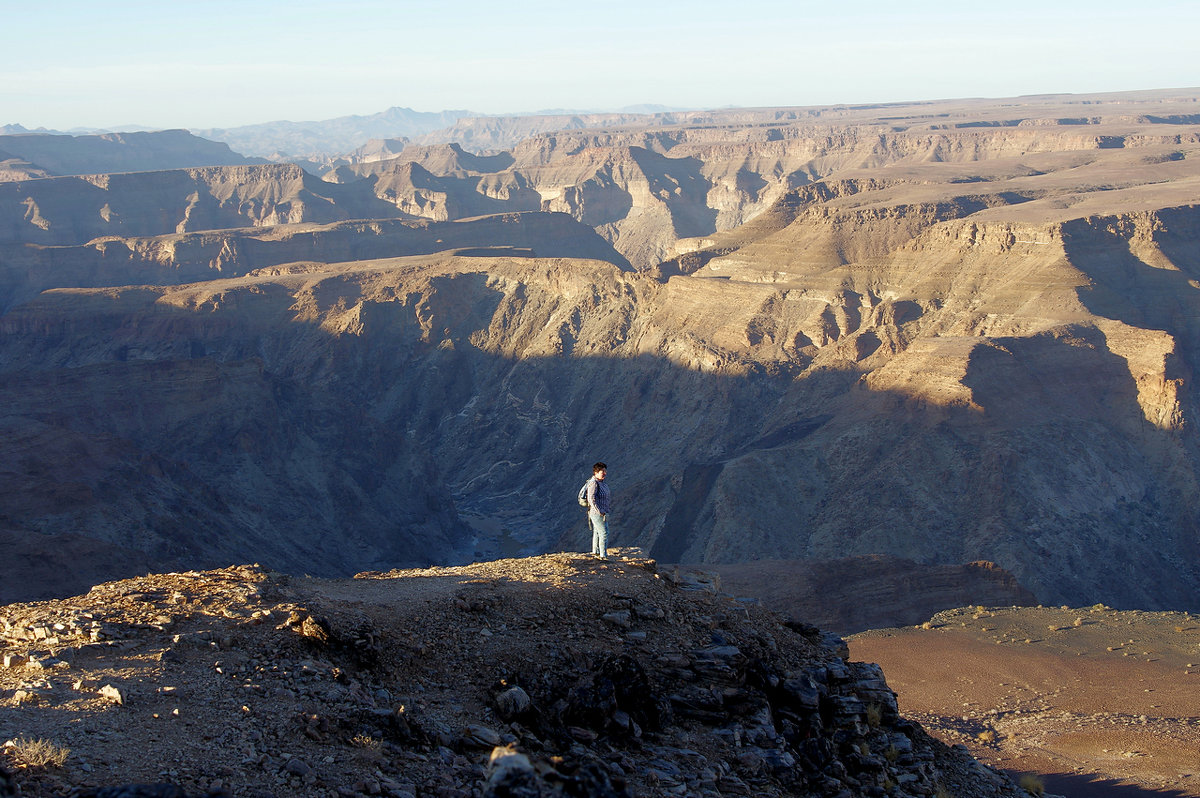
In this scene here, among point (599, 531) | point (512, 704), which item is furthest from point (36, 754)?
point (599, 531)

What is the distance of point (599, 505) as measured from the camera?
18.4 metres

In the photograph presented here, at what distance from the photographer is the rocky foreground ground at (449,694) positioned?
10.0 meters

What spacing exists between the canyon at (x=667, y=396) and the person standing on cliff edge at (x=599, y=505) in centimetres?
2604

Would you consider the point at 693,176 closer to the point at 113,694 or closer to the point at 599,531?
the point at 599,531

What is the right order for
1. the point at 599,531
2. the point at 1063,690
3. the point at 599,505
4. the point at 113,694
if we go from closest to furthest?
the point at 113,694, the point at 599,505, the point at 599,531, the point at 1063,690

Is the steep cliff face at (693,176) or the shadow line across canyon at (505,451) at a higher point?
the steep cliff face at (693,176)

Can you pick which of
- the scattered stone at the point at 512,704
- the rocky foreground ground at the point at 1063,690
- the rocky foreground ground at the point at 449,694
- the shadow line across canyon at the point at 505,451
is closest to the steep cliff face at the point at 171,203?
the shadow line across canyon at the point at 505,451

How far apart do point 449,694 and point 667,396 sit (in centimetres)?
5799

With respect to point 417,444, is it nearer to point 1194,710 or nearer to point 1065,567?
point 1065,567

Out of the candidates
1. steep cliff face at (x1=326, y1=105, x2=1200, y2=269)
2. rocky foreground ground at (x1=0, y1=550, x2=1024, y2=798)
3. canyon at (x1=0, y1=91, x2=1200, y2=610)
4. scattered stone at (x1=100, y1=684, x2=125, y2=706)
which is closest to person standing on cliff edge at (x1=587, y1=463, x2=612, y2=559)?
rocky foreground ground at (x1=0, y1=550, x2=1024, y2=798)

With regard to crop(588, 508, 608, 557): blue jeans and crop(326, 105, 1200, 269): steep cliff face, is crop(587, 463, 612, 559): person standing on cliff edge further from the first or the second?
crop(326, 105, 1200, 269): steep cliff face

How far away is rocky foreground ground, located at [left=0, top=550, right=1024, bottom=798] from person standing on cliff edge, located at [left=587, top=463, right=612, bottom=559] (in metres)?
1.17

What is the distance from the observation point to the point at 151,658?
12086mm

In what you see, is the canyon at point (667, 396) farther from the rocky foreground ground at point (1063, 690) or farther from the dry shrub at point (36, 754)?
the dry shrub at point (36, 754)
